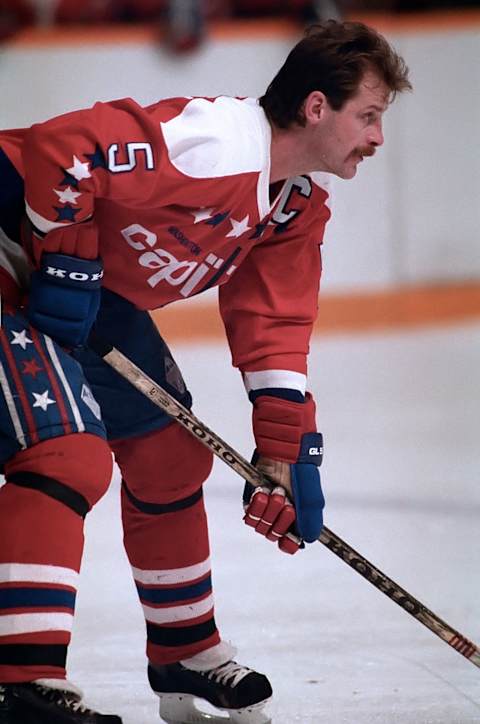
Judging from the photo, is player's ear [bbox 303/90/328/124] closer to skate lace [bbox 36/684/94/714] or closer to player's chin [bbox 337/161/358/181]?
player's chin [bbox 337/161/358/181]

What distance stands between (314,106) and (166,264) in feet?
0.97

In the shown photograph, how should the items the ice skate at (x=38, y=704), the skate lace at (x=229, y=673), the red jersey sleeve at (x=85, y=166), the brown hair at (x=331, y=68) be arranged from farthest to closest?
the skate lace at (x=229, y=673) → the brown hair at (x=331, y=68) → the red jersey sleeve at (x=85, y=166) → the ice skate at (x=38, y=704)

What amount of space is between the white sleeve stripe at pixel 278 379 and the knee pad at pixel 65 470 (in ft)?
1.38

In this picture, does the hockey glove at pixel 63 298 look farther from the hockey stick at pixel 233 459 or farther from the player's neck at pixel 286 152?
the player's neck at pixel 286 152

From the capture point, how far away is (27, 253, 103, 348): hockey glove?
5.54 ft

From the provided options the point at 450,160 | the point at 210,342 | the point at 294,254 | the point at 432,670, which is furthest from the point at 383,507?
the point at 450,160

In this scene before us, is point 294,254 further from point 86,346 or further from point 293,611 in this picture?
point 293,611

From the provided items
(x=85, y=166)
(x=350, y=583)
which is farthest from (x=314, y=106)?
(x=350, y=583)

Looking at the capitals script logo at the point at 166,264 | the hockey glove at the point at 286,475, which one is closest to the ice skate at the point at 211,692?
the hockey glove at the point at 286,475

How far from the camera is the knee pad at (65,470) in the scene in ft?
5.12

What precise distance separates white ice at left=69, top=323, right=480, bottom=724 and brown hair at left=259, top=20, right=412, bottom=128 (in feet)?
2.74

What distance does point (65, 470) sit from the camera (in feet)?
5.14

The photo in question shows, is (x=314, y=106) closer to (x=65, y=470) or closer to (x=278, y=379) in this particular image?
(x=278, y=379)

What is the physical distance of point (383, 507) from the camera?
119 inches
